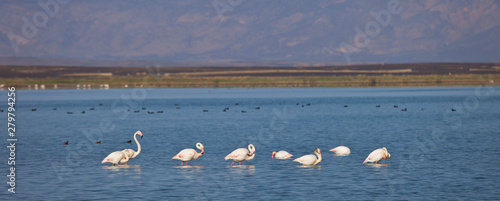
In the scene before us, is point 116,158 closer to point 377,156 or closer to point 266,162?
point 266,162

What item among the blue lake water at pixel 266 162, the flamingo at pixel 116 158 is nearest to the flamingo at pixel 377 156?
the blue lake water at pixel 266 162

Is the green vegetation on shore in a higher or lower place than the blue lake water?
higher

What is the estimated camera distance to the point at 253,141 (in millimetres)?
35688

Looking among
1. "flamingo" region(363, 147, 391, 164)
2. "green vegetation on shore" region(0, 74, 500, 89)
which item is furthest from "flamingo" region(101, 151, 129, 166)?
"green vegetation on shore" region(0, 74, 500, 89)

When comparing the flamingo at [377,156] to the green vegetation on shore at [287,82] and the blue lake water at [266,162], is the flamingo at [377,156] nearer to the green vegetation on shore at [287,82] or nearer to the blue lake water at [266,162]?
the blue lake water at [266,162]

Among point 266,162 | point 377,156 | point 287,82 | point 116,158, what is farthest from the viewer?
point 287,82

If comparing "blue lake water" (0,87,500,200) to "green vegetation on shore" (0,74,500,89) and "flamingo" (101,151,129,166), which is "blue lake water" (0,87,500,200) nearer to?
"flamingo" (101,151,129,166)

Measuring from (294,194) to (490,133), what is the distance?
20.2 m

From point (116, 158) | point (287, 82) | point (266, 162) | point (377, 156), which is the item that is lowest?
point (266, 162)

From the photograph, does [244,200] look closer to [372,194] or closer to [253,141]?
Result: [372,194]

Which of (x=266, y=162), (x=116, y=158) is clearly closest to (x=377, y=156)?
(x=266, y=162)

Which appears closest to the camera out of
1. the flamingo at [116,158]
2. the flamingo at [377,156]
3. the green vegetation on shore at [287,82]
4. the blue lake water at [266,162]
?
the blue lake water at [266,162]

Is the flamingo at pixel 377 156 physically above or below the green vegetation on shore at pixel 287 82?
below

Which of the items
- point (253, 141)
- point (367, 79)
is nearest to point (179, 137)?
point (253, 141)
